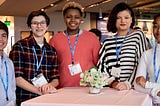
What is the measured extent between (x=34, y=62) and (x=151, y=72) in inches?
41.9

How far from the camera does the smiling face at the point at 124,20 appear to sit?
285 centimetres

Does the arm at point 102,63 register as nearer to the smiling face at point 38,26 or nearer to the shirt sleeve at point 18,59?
the smiling face at point 38,26

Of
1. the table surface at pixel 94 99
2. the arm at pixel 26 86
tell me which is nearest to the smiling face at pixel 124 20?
the table surface at pixel 94 99

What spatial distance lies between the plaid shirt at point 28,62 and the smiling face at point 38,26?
3.0 inches

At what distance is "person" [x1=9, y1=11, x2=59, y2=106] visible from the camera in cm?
272

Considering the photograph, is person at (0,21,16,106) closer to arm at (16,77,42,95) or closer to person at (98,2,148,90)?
arm at (16,77,42,95)

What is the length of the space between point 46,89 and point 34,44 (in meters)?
0.49

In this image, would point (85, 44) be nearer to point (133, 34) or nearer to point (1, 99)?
point (133, 34)

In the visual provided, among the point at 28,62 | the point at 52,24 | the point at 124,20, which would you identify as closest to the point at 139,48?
the point at 124,20

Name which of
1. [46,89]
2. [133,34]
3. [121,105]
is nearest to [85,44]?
[133,34]

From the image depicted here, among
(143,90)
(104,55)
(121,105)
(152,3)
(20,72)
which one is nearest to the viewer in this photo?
(121,105)

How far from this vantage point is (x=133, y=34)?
2.87 meters

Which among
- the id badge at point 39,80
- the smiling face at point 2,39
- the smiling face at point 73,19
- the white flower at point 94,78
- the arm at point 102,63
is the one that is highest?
the smiling face at point 73,19

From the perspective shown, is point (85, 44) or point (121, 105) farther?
point (85, 44)
